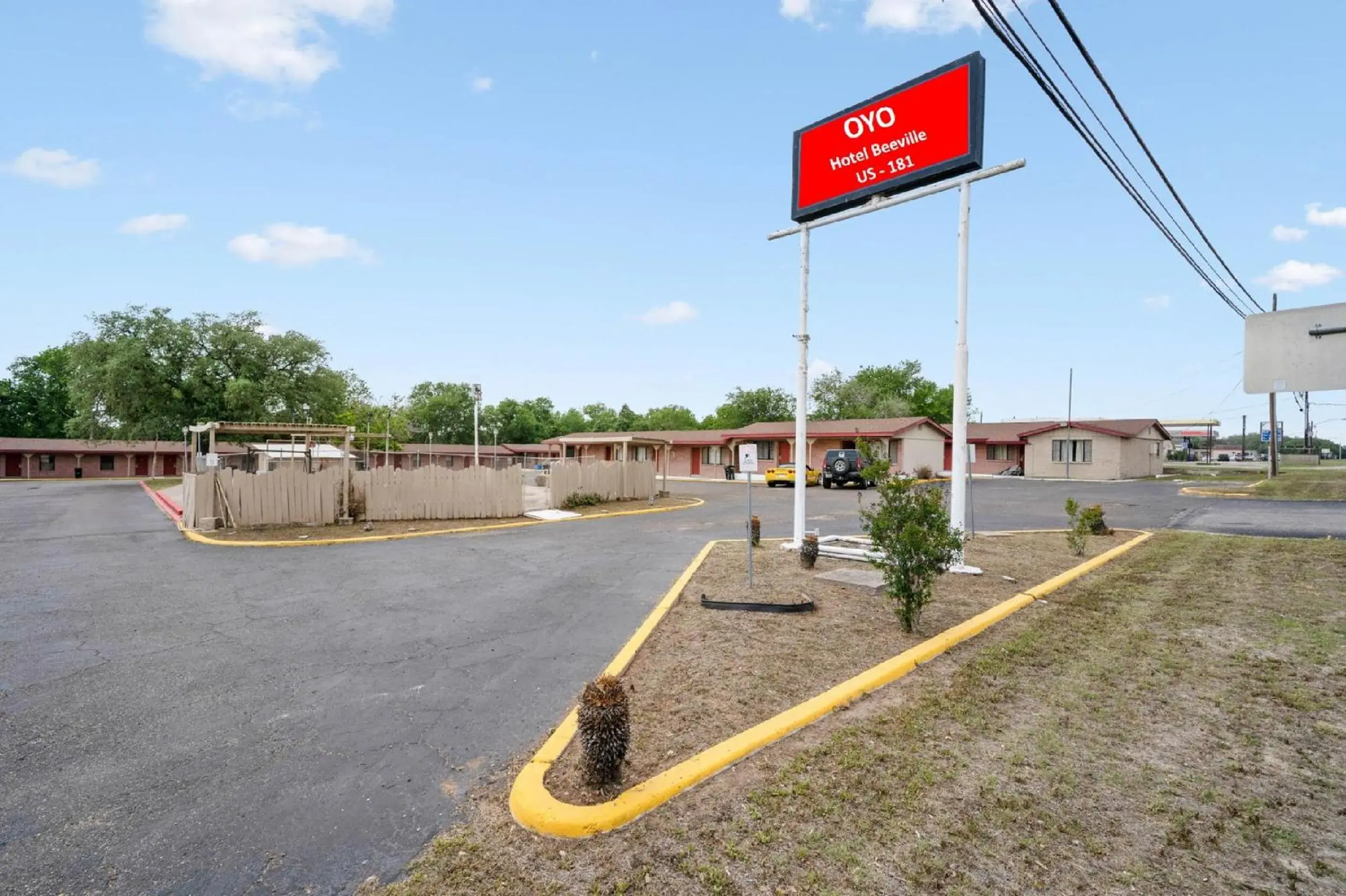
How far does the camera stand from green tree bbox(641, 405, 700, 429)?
94.2m

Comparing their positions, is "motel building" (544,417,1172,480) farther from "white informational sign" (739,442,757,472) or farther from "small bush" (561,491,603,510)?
"white informational sign" (739,442,757,472)

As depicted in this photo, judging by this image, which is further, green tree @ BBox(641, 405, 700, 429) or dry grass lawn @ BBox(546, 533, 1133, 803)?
green tree @ BBox(641, 405, 700, 429)

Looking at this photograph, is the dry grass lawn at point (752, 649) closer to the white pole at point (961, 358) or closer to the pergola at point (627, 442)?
the white pole at point (961, 358)

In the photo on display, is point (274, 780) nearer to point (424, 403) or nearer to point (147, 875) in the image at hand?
point (147, 875)

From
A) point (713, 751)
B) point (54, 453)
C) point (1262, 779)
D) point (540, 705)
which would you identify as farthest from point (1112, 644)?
point (54, 453)

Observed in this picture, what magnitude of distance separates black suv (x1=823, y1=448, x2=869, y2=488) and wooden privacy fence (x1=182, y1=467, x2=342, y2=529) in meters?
21.5

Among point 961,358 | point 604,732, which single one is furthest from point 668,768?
point 961,358

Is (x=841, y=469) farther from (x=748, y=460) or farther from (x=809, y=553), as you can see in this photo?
(x=748, y=460)

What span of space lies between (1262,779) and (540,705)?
4.28 meters

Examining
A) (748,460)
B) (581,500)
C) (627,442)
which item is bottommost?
(581,500)

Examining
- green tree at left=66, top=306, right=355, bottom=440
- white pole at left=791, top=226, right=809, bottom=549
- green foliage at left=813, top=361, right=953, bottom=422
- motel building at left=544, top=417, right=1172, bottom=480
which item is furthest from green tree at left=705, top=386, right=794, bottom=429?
white pole at left=791, top=226, right=809, bottom=549

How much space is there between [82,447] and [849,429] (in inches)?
2332

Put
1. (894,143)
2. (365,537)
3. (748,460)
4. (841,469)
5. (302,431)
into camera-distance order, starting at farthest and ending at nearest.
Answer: (841,469) → (302,431) → (365,537) → (894,143) → (748,460)

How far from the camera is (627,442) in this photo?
75.0 ft
